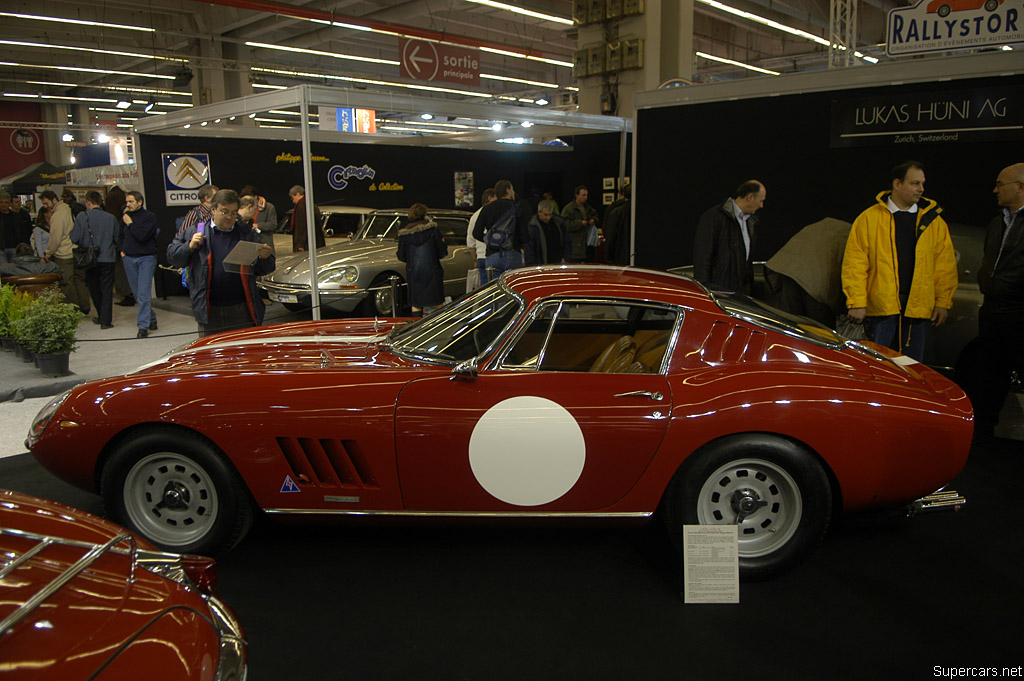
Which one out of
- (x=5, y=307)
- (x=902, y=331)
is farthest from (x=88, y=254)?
(x=902, y=331)

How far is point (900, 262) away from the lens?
16.1 feet

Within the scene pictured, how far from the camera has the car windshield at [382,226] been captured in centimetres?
1062

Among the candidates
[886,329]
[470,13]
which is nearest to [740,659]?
[886,329]

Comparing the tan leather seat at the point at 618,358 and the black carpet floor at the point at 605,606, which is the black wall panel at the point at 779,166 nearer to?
the black carpet floor at the point at 605,606

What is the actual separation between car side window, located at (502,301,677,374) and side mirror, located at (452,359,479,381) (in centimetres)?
16

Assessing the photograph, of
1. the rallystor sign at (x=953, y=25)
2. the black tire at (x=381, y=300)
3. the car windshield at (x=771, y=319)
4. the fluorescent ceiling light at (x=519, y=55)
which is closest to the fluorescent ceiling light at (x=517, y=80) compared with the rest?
the fluorescent ceiling light at (x=519, y=55)

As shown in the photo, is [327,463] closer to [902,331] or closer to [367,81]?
[902,331]

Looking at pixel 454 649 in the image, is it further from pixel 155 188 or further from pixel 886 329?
pixel 155 188

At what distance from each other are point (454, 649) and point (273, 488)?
1080 mm

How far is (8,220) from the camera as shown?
1071 centimetres

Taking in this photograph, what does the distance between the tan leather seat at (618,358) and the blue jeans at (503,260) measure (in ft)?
17.6

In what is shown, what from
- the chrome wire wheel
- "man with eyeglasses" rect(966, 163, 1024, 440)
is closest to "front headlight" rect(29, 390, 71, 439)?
"man with eyeglasses" rect(966, 163, 1024, 440)

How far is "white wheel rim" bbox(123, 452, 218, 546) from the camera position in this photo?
3.29m

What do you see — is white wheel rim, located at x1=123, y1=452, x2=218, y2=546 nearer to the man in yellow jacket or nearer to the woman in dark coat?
the man in yellow jacket
